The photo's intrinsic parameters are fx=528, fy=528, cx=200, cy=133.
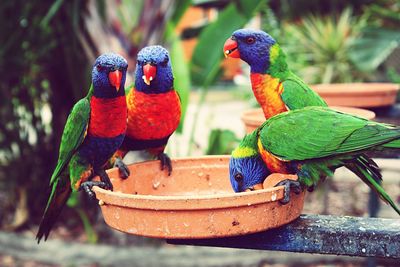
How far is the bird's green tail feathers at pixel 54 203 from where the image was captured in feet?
4.47

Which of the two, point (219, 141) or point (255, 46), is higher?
point (255, 46)

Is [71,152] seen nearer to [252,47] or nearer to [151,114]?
[151,114]

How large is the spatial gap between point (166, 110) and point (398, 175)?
275cm

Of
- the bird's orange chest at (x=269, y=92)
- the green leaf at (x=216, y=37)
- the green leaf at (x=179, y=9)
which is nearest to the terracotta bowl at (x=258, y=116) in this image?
the bird's orange chest at (x=269, y=92)

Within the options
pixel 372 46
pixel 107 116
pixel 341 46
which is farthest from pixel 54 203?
pixel 341 46

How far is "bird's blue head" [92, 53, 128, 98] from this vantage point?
1.13 metres

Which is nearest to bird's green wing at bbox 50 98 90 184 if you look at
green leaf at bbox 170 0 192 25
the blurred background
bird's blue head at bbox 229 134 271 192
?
bird's blue head at bbox 229 134 271 192

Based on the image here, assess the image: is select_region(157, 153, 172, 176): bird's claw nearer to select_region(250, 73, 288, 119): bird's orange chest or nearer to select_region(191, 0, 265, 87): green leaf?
select_region(250, 73, 288, 119): bird's orange chest

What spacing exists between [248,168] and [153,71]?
32cm

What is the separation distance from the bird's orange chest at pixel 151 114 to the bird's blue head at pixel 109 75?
97 mm

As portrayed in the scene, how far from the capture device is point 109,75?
114 cm

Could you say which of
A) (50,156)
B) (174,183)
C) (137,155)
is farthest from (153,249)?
(174,183)

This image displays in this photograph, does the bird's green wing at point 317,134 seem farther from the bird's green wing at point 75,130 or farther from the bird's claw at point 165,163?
the bird's green wing at point 75,130

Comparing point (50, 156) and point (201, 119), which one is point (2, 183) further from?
point (201, 119)
